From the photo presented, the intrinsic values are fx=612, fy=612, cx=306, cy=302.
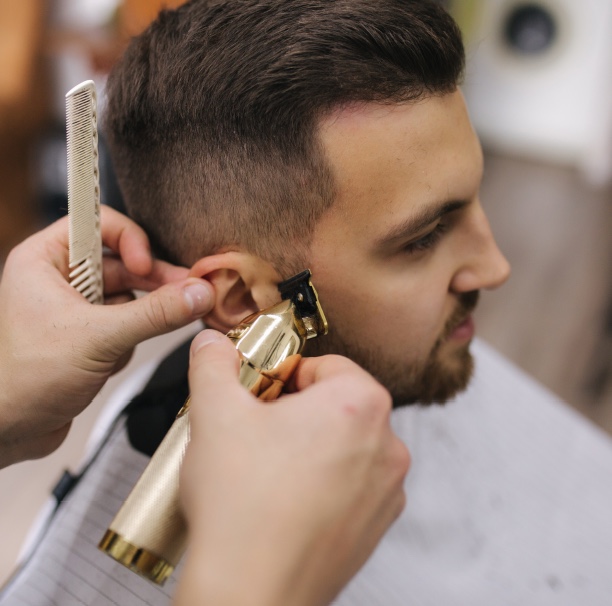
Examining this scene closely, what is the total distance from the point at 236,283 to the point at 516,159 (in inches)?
153

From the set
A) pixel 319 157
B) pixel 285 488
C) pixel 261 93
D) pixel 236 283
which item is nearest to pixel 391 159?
pixel 319 157

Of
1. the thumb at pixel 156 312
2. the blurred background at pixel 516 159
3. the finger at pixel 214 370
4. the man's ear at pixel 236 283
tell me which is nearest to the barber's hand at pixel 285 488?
the finger at pixel 214 370

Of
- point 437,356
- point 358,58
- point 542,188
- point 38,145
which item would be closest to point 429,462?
point 437,356

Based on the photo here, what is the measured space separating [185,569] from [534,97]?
14.6ft

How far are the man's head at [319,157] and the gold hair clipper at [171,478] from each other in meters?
0.21

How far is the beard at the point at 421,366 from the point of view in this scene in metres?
1.14

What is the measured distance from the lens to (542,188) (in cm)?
410

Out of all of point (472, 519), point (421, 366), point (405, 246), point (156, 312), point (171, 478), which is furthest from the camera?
point (472, 519)

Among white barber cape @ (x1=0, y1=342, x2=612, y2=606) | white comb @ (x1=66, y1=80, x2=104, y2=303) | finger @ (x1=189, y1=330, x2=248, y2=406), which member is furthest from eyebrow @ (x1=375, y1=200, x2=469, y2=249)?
white barber cape @ (x1=0, y1=342, x2=612, y2=606)

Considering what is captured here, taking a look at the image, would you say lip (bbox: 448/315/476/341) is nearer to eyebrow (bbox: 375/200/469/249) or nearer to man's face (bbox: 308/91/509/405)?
man's face (bbox: 308/91/509/405)

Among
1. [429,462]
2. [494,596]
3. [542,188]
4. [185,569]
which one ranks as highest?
[185,569]

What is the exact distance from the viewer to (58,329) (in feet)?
3.18

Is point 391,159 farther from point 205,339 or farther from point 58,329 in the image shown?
point 58,329

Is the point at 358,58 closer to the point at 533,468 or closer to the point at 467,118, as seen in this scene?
the point at 467,118
